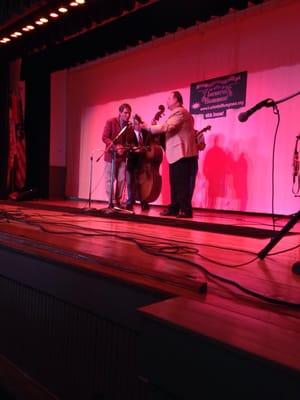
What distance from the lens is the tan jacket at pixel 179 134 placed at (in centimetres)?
390

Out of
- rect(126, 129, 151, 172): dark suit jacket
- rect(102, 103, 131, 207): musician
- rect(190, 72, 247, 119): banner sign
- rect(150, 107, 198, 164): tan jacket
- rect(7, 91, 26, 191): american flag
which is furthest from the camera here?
rect(7, 91, 26, 191): american flag

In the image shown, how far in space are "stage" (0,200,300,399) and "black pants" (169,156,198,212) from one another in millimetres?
1299

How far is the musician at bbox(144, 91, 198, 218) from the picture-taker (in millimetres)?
3924

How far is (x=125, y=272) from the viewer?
141 centimetres

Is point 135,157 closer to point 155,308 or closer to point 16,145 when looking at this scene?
point 16,145

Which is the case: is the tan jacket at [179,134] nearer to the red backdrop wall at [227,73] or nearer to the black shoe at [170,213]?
the black shoe at [170,213]

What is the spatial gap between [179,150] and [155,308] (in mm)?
3057

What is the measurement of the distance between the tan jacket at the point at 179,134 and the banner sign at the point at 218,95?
1.62m

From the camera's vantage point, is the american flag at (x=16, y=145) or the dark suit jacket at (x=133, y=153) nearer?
the dark suit jacket at (x=133, y=153)

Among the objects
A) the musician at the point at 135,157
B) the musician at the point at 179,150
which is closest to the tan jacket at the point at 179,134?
the musician at the point at 179,150

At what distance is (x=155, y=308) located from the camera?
0.99 m

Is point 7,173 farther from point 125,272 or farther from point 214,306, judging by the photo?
point 214,306

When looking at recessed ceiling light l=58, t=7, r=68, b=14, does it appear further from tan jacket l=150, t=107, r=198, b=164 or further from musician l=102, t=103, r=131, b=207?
tan jacket l=150, t=107, r=198, b=164

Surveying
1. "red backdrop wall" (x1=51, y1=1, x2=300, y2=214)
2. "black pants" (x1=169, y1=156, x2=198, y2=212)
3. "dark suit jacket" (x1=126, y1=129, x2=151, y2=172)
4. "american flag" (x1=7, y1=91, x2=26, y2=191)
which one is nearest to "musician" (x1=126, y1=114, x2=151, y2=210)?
"dark suit jacket" (x1=126, y1=129, x2=151, y2=172)
